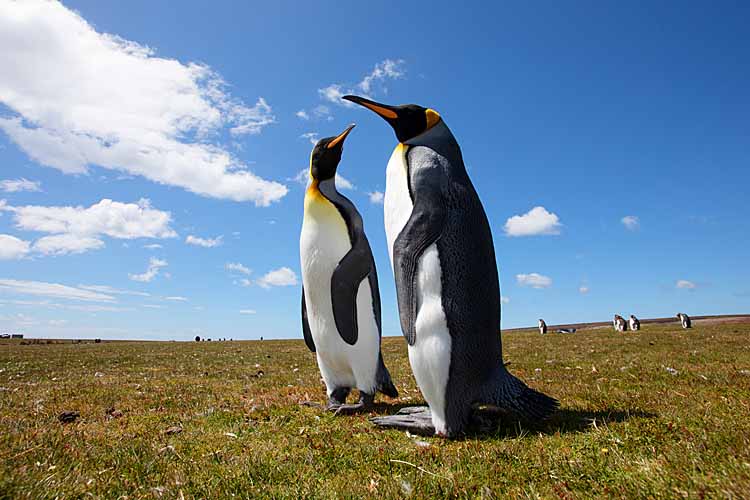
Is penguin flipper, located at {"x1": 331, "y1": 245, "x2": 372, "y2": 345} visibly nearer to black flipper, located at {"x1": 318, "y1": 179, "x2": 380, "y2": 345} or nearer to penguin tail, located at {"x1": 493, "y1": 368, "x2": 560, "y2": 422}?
black flipper, located at {"x1": 318, "y1": 179, "x2": 380, "y2": 345}

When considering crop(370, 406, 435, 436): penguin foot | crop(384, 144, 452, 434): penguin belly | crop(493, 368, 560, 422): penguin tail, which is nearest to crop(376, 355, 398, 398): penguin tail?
crop(370, 406, 435, 436): penguin foot

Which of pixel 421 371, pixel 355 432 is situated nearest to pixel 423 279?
pixel 421 371

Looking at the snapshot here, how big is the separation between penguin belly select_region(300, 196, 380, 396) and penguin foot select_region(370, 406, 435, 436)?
1198 millimetres

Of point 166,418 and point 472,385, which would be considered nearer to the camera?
point 472,385

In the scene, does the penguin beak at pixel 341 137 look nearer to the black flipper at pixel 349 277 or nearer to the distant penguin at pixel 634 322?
the black flipper at pixel 349 277

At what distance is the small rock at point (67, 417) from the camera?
5.27 meters

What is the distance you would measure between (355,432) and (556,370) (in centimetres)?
563

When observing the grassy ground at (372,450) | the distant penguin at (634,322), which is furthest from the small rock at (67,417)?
the distant penguin at (634,322)

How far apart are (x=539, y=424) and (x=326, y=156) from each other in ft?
13.0

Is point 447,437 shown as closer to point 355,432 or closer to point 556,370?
point 355,432

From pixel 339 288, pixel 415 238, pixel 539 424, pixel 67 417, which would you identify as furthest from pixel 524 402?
pixel 67 417

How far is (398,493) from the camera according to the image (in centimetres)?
267

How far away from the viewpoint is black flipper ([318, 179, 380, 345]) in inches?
215

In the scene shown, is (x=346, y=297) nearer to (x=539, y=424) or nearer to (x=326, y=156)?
(x=326, y=156)
